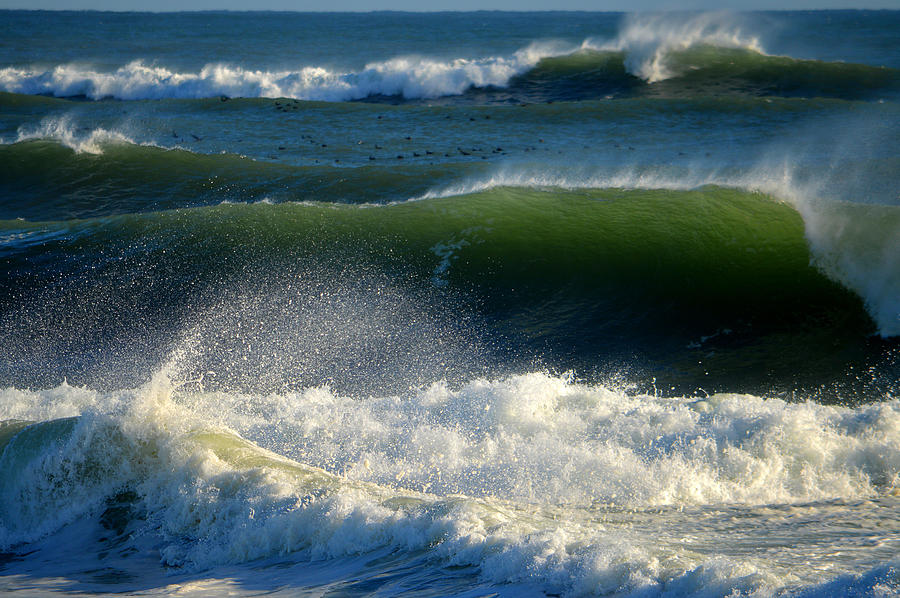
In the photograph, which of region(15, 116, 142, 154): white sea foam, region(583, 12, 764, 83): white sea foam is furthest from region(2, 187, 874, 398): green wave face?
region(583, 12, 764, 83): white sea foam

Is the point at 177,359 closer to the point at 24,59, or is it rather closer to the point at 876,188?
the point at 876,188

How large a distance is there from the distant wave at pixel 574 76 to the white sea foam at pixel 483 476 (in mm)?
21173

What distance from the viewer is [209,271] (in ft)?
31.8

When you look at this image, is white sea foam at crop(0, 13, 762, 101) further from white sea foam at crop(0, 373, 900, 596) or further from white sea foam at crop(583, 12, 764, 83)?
white sea foam at crop(0, 373, 900, 596)

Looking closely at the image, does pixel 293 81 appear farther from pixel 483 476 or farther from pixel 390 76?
pixel 483 476

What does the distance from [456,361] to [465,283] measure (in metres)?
1.83

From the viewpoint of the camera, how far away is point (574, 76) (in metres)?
28.1

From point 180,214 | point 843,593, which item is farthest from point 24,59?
point 843,593

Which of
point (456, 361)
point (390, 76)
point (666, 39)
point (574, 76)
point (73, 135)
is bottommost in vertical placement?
point (456, 361)

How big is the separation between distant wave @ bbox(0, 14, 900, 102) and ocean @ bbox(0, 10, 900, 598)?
736cm

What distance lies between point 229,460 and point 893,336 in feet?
21.6

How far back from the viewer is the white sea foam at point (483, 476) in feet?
12.9

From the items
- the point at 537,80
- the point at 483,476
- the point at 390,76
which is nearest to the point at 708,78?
the point at 537,80

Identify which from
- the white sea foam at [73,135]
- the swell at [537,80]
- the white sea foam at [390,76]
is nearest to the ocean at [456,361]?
the white sea foam at [73,135]
